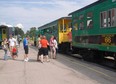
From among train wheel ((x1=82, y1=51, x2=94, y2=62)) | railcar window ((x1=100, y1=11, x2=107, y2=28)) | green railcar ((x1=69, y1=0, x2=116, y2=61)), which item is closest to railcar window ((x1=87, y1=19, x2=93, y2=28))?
green railcar ((x1=69, y1=0, x2=116, y2=61))

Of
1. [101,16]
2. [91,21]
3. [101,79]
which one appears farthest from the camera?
[91,21]

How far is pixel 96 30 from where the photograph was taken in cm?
1891

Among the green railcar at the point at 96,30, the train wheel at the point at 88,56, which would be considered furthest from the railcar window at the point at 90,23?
the train wheel at the point at 88,56

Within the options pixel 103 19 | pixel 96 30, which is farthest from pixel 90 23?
pixel 103 19

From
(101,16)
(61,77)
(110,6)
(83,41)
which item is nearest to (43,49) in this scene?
(83,41)

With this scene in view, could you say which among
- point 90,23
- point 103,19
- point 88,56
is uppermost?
point 103,19

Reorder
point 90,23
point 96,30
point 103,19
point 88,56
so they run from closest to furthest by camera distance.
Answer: point 103,19
point 96,30
point 90,23
point 88,56

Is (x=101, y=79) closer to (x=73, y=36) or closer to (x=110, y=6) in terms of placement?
(x=110, y=6)

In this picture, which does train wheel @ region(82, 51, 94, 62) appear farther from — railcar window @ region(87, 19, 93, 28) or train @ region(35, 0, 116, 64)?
railcar window @ region(87, 19, 93, 28)

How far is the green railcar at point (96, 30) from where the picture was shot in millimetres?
16578

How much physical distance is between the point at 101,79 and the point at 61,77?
62.7 inches

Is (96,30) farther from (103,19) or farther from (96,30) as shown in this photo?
(103,19)

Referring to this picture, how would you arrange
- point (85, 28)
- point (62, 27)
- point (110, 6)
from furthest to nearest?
point (62, 27) < point (85, 28) < point (110, 6)

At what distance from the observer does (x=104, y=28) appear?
1750 centimetres
